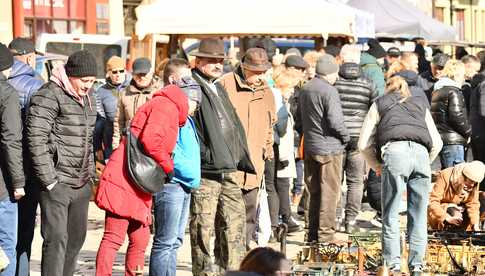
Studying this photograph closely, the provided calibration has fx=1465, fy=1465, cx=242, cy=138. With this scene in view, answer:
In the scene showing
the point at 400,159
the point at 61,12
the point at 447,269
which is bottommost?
the point at 447,269

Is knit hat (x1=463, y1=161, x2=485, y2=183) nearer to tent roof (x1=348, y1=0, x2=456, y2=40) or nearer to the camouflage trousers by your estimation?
the camouflage trousers

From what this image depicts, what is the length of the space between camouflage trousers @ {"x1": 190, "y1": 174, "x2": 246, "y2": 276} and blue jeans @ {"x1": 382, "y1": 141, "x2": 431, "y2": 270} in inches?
48.2

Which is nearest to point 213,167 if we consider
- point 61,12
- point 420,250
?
point 420,250

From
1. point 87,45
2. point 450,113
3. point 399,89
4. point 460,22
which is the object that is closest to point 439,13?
point 460,22

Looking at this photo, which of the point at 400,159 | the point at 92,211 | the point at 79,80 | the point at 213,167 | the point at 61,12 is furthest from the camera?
the point at 61,12

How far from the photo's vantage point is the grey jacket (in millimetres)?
13477

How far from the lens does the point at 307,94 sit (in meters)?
13.6

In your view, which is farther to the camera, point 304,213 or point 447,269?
point 304,213

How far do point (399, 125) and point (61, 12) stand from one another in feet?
64.2

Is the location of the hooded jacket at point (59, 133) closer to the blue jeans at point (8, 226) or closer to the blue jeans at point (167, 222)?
the blue jeans at point (8, 226)

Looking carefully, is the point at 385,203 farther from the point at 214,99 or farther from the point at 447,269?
the point at 214,99

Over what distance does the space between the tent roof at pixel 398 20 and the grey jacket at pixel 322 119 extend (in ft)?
44.3

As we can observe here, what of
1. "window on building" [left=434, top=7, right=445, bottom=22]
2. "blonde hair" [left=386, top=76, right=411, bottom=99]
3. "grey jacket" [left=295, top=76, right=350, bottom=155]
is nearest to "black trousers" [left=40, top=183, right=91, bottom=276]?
"blonde hair" [left=386, top=76, right=411, bottom=99]

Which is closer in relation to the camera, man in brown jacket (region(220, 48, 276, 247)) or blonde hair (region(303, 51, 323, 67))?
man in brown jacket (region(220, 48, 276, 247))
